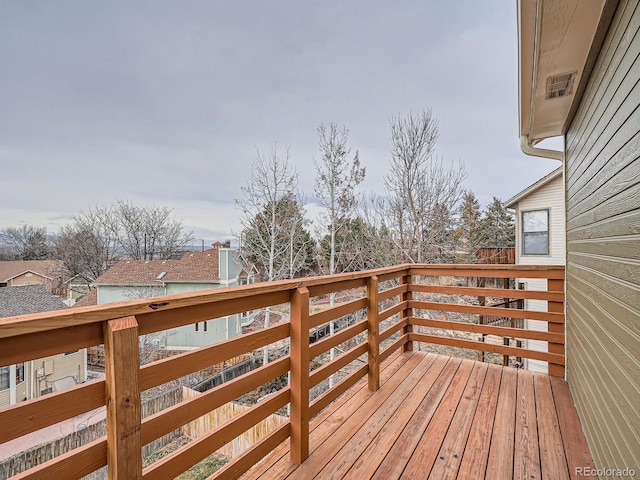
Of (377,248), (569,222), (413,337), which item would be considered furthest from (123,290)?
(569,222)

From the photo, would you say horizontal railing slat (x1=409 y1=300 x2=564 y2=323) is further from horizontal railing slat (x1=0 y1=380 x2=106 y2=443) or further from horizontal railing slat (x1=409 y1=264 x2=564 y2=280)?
horizontal railing slat (x1=0 y1=380 x2=106 y2=443)

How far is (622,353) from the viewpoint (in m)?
1.25

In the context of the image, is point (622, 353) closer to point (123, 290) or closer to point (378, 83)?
point (378, 83)

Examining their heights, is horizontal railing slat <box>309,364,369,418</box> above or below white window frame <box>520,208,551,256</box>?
below

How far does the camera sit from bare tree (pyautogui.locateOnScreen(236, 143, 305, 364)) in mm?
10062

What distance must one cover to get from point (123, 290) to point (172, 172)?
6.26 metres

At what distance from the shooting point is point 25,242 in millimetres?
6836

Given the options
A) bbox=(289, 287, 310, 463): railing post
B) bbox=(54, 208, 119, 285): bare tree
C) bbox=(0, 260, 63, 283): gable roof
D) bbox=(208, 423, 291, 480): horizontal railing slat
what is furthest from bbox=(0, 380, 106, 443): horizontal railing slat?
bbox=(54, 208, 119, 285): bare tree

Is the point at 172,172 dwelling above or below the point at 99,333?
above

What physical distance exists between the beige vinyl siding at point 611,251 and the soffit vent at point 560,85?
5.0 inches

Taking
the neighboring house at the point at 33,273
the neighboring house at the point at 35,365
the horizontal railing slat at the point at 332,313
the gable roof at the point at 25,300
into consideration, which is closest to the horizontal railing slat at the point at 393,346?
the horizontal railing slat at the point at 332,313

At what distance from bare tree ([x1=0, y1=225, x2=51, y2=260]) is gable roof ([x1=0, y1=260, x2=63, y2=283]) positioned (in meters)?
0.19

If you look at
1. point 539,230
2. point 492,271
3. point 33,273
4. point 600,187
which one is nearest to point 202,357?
point 600,187

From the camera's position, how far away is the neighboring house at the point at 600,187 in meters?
1.17
